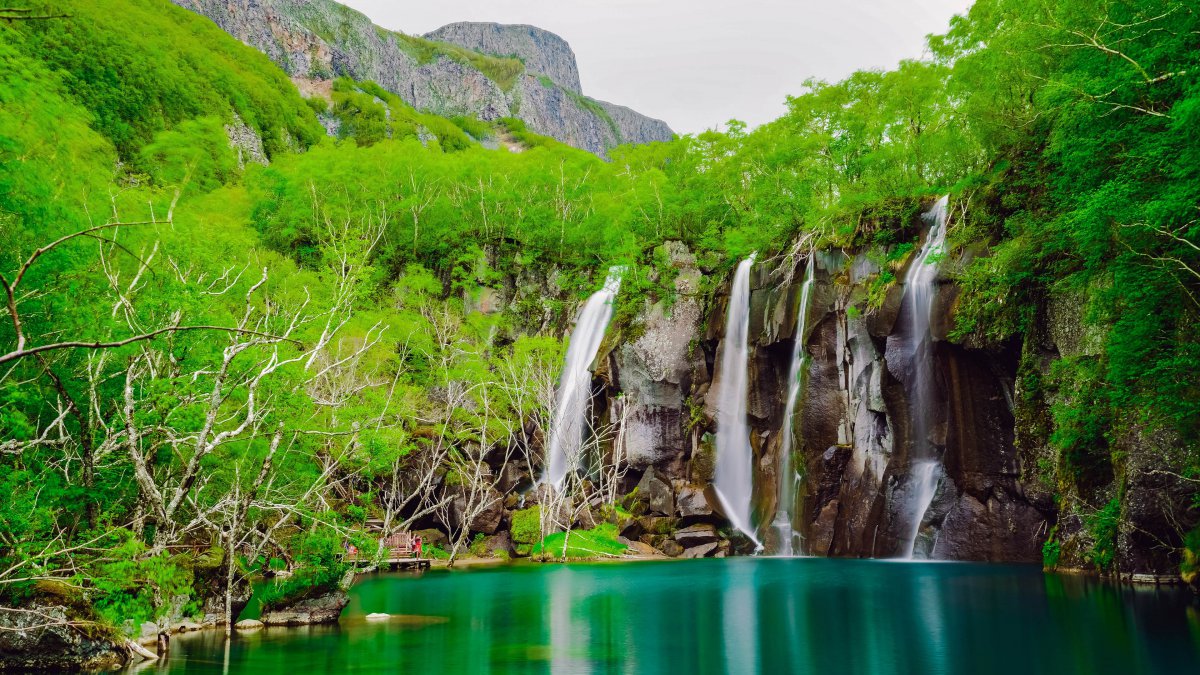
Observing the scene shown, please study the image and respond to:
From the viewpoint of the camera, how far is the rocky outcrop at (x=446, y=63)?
10138 cm

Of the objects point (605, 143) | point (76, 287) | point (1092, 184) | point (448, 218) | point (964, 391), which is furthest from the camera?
point (605, 143)

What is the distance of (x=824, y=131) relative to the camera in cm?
3906

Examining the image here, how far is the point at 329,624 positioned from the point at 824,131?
33.3 metres

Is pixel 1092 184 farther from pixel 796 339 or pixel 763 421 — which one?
pixel 763 421

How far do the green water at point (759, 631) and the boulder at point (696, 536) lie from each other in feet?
31.0

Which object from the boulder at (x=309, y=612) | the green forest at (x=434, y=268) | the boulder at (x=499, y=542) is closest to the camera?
the green forest at (x=434, y=268)

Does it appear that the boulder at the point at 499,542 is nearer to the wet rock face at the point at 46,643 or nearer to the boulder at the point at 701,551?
the boulder at the point at 701,551

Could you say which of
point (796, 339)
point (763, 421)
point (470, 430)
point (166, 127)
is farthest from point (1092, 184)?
point (166, 127)

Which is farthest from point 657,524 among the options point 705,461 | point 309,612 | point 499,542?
point 309,612

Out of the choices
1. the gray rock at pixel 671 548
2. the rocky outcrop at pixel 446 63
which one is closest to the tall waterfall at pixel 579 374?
the gray rock at pixel 671 548

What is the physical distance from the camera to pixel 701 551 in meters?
30.7

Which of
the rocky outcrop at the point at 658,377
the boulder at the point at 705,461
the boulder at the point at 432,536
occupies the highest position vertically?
the rocky outcrop at the point at 658,377

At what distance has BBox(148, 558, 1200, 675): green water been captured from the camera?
1140 centimetres

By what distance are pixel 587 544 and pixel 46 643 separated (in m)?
21.6
